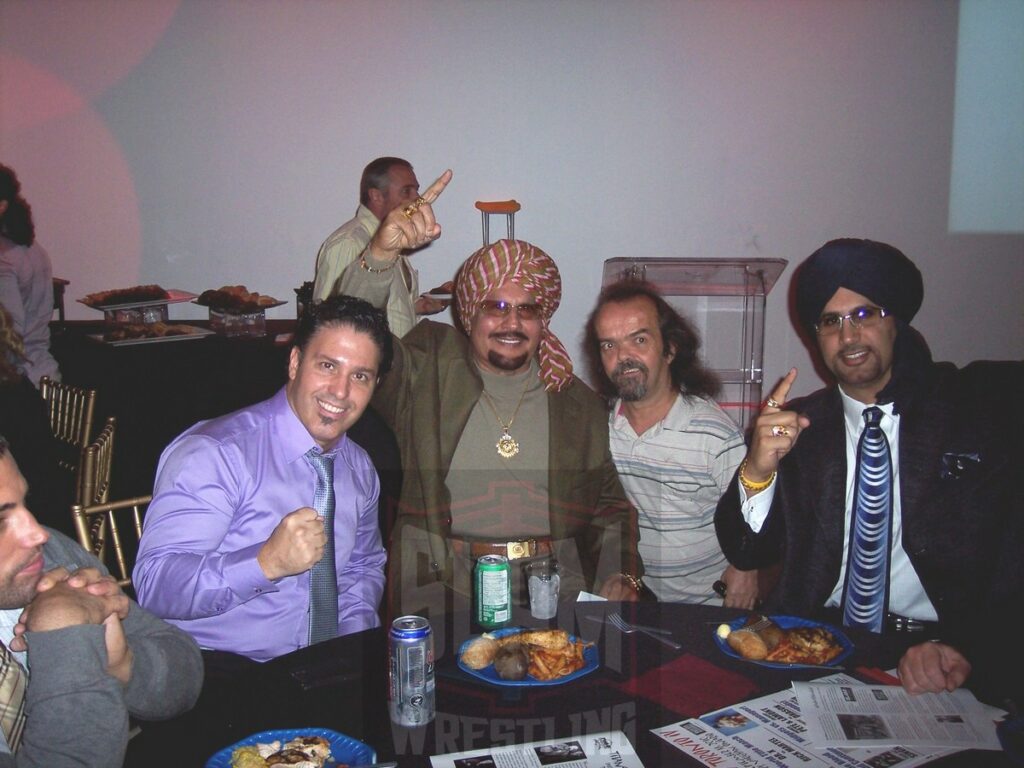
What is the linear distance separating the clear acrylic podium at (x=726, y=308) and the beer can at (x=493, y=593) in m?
3.64

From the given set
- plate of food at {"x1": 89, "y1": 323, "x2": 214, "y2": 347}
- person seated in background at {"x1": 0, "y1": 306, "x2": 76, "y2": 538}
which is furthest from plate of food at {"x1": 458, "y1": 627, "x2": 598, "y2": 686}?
plate of food at {"x1": 89, "y1": 323, "x2": 214, "y2": 347}

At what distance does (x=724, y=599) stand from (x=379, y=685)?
4.66 ft

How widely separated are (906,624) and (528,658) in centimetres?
119

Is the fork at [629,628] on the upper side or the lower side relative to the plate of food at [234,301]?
lower

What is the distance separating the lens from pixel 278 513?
2.02m

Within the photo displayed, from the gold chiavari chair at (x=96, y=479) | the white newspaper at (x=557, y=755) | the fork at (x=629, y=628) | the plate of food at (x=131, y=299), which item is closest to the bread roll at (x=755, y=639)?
the fork at (x=629, y=628)

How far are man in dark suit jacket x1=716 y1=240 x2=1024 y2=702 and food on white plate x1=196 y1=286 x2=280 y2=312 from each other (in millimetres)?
3129

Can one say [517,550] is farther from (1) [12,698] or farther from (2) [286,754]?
(1) [12,698]

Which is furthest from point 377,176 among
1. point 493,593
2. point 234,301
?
point 493,593

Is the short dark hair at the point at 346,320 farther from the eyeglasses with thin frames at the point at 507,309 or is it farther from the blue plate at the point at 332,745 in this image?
the blue plate at the point at 332,745

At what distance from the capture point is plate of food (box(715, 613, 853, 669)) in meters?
1.61

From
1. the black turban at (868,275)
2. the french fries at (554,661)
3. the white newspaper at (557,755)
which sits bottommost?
the white newspaper at (557,755)

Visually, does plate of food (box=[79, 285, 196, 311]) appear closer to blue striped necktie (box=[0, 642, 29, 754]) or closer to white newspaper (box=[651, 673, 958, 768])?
blue striped necktie (box=[0, 642, 29, 754])

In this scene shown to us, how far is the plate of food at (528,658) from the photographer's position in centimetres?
153
